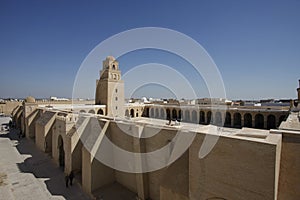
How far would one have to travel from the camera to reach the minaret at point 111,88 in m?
23.0

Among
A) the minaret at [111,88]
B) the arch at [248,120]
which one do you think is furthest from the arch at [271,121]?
the minaret at [111,88]

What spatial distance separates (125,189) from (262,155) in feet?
20.8

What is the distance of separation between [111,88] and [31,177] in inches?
594

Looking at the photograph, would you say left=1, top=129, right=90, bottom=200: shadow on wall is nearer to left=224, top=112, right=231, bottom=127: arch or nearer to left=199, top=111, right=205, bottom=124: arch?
left=199, top=111, right=205, bottom=124: arch

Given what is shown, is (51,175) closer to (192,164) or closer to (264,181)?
(192,164)

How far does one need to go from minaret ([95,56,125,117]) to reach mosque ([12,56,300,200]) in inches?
368

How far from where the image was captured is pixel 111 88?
23.1 meters

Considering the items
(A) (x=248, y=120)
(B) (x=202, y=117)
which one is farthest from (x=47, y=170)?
(A) (x=248, y=120)

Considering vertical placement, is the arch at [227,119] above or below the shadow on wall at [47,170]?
above

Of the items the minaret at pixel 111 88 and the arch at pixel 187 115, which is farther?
the arch at pixel 187 115

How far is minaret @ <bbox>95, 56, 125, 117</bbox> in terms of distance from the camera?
75.4 ft

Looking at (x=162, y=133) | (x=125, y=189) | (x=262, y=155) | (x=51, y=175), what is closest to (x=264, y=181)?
(x=262, y=155)

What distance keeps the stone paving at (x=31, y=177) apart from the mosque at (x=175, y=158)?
1.92ft

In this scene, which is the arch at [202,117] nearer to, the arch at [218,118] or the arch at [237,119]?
the arch at [218,118]
